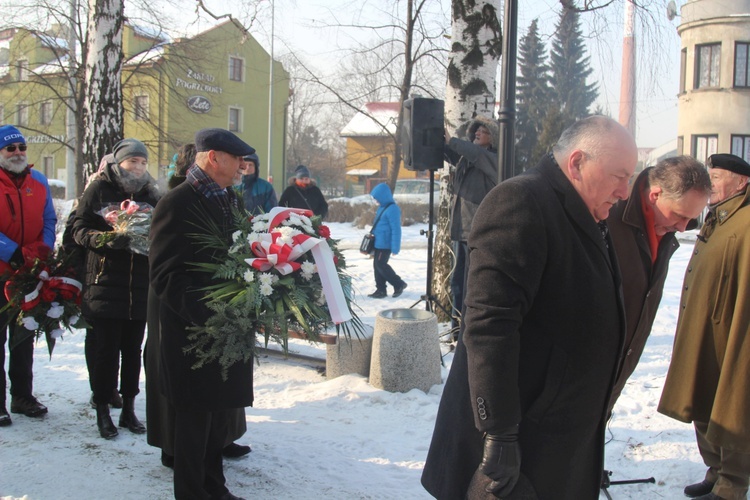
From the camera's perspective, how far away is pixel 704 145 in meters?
26.8

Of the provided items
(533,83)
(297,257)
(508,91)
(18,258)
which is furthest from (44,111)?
(533,83)

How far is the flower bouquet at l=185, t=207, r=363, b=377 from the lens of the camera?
3.18 metres

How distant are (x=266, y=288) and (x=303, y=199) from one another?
6244 millimetres

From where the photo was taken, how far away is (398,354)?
5.68 meters

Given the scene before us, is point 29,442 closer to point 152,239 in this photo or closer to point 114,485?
point 114,485

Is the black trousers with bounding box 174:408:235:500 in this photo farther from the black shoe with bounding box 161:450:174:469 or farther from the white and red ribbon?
the white and red ribbon

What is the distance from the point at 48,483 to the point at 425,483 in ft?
8.67

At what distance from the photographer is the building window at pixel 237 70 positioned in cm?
4482

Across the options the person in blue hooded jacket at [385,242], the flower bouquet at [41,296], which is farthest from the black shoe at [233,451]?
the person in blue hooded jacket at [385,242]

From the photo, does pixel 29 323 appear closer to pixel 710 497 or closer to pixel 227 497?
pixel 227 497

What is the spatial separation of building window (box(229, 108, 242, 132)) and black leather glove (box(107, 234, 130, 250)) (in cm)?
4301

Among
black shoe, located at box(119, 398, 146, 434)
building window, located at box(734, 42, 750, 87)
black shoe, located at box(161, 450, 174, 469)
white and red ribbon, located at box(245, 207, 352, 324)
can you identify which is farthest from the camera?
building window, located at box(734, 42, 750, 87)

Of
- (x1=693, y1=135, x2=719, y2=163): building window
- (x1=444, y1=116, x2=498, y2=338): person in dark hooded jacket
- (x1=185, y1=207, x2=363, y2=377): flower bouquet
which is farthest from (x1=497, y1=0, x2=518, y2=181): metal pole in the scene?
(x1=693, y1=135, x2=719, y2=163): building window

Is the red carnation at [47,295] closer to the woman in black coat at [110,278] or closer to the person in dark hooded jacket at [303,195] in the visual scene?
the woman in black coat at [110,278]
